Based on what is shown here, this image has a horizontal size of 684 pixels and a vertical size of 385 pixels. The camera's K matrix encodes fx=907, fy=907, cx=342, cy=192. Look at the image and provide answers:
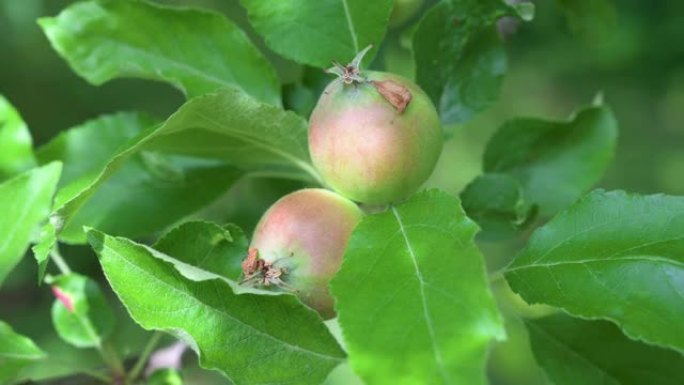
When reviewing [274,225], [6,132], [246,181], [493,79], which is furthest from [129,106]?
[274,225]

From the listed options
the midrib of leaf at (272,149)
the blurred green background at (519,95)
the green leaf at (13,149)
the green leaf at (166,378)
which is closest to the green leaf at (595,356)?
the midrib of leaf at (272,149)

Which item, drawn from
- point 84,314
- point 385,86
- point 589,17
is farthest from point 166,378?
point 589,17

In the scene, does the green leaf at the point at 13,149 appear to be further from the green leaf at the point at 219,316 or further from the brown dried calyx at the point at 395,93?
the brown dried calyx at the point at 395,93

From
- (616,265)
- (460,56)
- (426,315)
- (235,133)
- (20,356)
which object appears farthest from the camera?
(460,56)

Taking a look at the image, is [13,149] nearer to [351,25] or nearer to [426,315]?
[351,25]

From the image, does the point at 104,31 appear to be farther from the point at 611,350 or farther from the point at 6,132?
the point at 611,350

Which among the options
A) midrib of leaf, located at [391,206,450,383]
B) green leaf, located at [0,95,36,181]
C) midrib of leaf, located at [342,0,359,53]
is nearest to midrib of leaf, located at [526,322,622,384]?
midrib of leaf, located at [391,206,450,383]
